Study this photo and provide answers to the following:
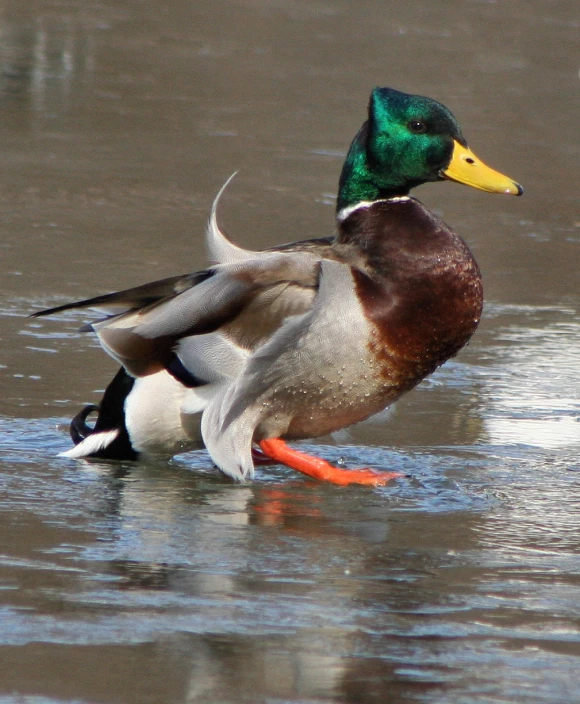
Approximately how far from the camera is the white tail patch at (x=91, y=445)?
425 centimetres

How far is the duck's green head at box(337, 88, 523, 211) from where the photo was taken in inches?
174

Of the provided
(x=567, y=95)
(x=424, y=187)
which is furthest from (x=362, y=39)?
(x=424, y=187)

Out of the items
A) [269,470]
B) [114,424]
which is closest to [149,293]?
[114,424]

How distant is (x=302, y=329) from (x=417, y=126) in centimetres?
85

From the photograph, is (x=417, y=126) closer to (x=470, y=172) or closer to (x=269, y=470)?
(x=470, y=172)

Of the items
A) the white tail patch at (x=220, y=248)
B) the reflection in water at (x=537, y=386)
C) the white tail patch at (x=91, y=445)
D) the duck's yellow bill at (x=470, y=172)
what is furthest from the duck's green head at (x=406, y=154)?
the white tail patch at (x=91, y=445)

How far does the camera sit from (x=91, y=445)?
427 cm

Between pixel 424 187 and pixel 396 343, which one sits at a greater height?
pixel 396 343

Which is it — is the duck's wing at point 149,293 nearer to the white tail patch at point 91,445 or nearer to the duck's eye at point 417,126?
the white tail patch at point 91,445

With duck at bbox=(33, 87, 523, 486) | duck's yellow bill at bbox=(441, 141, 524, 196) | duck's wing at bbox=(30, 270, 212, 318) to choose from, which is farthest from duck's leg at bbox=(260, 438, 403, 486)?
duck's yellow bill at bbox=(441, 141, 524, 196)

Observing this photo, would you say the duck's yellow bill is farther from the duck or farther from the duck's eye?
the duck's eye

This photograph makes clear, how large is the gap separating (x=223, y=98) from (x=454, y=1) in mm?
5795

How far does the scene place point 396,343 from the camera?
160 inches

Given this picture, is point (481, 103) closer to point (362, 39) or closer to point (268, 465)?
point (362, 39)
